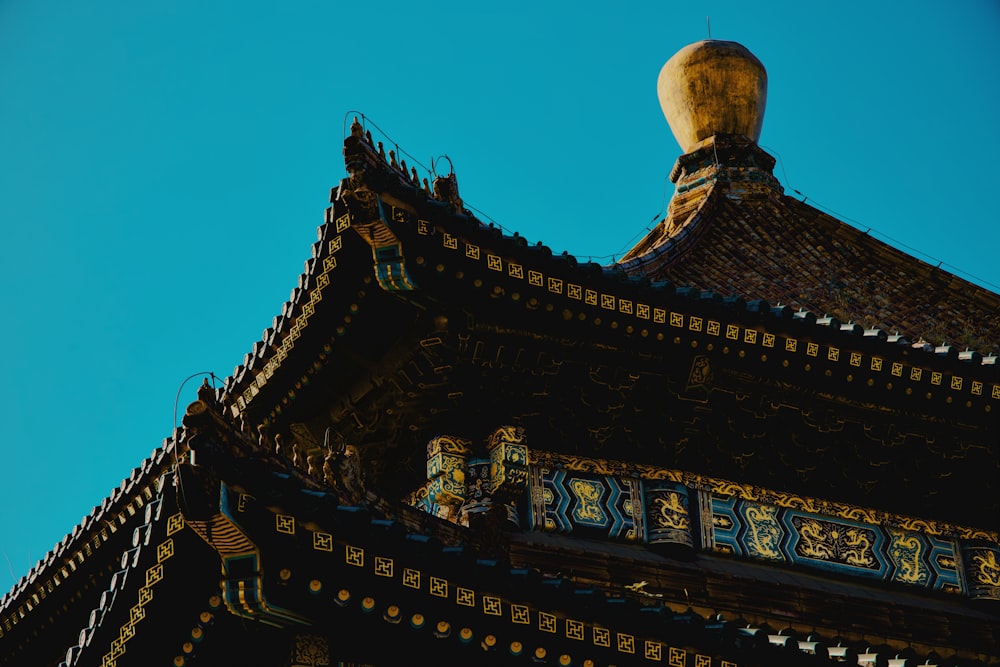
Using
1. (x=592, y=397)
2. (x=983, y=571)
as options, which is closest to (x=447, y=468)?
(x=592, y=397)

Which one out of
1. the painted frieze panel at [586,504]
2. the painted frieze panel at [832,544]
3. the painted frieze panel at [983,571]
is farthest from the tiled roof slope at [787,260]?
the painted frieze panel at [586,504]

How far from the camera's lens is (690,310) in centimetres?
1549

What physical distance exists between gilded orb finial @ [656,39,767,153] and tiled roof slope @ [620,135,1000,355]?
0.35 meters

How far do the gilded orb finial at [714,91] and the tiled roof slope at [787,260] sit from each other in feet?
1.14

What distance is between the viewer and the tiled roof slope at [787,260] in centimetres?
2007

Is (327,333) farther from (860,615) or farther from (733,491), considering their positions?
(860,615)

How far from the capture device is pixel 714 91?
22.6m

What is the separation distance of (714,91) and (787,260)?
9.77 feet

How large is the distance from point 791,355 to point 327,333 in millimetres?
4530

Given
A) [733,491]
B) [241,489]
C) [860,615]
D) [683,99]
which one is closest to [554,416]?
[733,491]

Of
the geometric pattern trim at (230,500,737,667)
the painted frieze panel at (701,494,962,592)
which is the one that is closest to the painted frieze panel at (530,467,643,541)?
the painted frieze panel at (701,494,962,592)

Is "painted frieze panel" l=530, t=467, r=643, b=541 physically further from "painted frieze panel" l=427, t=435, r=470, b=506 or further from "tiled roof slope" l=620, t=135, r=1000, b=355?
"tiled roof slope" l=620, t=135, r=1000, b=355

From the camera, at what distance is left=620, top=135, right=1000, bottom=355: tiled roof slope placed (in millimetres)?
20069

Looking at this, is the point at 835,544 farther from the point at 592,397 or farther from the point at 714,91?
the point at 714,91
